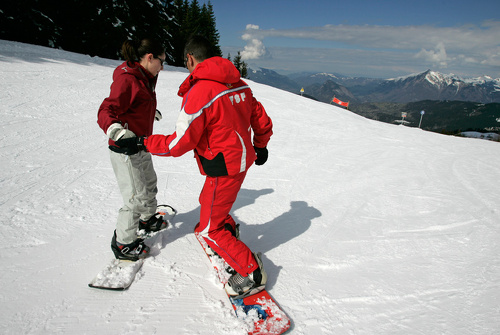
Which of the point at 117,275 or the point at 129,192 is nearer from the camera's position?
the point at 117,275

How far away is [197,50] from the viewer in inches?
82.7

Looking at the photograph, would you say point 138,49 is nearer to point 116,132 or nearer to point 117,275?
point 116,132

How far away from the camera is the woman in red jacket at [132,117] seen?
228 centimetres

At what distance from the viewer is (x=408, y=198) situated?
4262 mm

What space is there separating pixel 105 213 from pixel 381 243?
3.31 meters

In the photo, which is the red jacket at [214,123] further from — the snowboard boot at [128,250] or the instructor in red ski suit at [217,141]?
the snowboard boot at [128,250]

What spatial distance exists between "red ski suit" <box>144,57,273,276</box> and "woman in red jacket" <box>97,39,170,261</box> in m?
0.48

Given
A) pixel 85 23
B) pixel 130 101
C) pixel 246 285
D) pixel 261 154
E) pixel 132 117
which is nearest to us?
pixel 246 285

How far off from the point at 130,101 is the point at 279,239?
213cm

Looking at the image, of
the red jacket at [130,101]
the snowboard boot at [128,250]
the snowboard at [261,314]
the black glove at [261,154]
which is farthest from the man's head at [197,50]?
the snowboard at [261,314]

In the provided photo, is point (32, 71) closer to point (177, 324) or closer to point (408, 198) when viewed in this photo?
point (177, 324)

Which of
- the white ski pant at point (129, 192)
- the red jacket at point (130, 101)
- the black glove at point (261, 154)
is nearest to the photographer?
the red jacket at point (130, 101)

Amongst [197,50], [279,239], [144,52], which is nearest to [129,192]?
[144,52]

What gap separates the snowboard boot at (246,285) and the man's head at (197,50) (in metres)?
1.79
